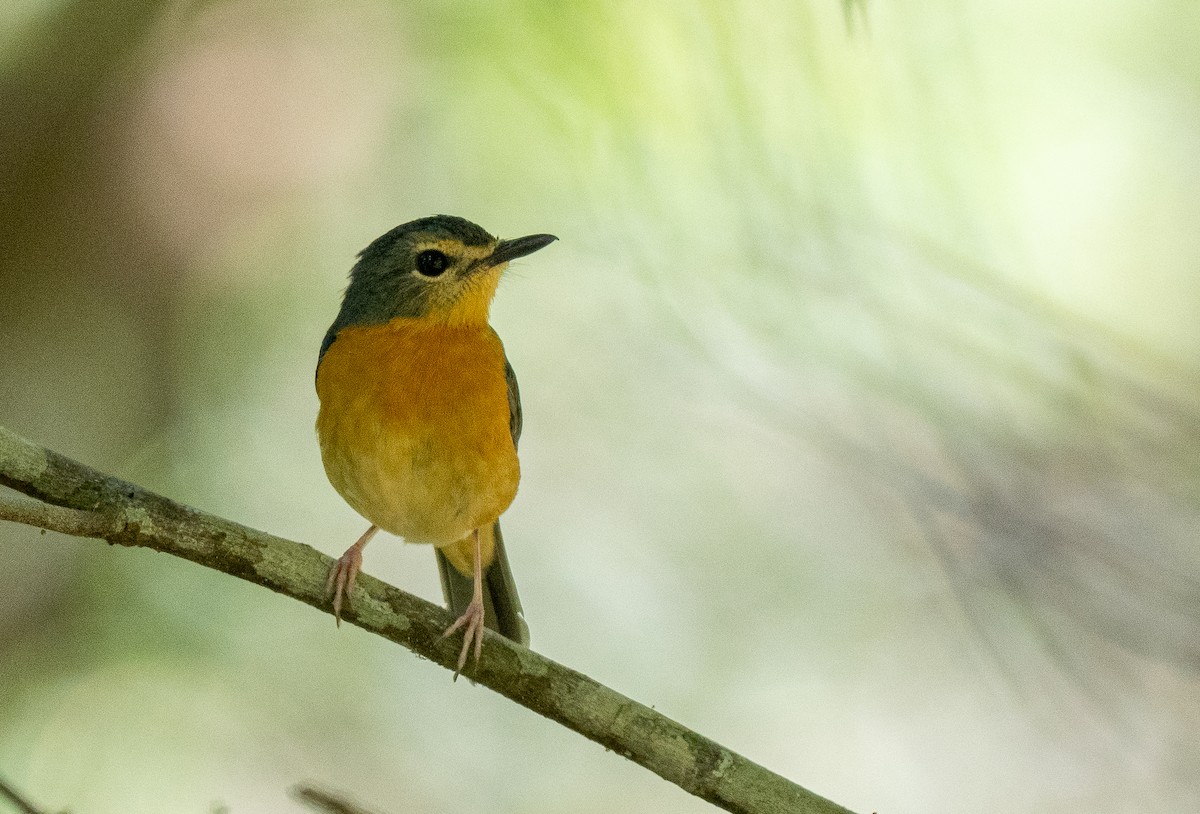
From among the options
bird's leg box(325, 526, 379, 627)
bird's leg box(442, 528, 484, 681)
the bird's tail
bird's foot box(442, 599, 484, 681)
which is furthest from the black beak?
bird's leg box(325, 526, 379, 627)

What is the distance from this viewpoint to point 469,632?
3.91 m

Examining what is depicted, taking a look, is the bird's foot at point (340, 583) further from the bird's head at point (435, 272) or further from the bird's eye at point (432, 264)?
the bird's eye at point (432, 264)

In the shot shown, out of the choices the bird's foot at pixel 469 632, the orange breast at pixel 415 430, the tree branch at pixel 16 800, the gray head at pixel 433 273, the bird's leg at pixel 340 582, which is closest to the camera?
the tree branch at pixel 16 800

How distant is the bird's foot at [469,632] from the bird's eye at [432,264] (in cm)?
152

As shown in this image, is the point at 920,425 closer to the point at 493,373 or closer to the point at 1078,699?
the point at 1078,699

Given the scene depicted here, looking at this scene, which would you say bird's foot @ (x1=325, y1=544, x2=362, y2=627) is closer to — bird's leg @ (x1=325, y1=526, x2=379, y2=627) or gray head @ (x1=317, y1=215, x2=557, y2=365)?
bird's leg @ (x1=325, y1=526, x2=379, y2=627)

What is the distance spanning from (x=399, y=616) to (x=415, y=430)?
1.07m

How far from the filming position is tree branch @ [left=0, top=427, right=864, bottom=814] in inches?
128

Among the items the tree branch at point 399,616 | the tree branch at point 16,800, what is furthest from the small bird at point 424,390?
the tree branch at point 16,800

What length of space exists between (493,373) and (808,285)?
1.32m

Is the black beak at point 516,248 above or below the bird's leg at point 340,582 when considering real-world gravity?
above

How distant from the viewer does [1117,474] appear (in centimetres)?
462

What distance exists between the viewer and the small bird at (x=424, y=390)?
466 centimetres

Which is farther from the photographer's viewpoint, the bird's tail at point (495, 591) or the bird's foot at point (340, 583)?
the bird's tail at point (495, 591)
